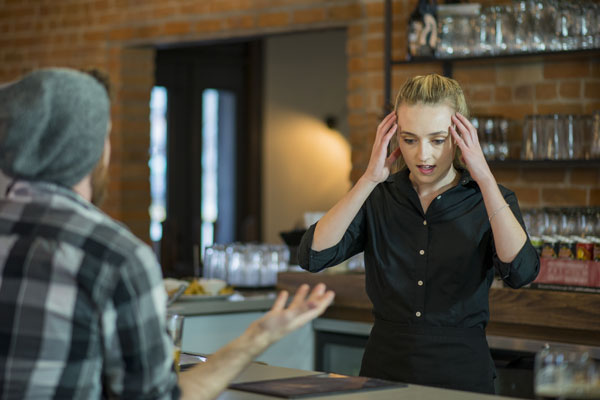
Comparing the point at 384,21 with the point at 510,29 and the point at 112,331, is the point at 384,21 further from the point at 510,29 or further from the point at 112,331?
the point at 112,331

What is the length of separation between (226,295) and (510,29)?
159cm

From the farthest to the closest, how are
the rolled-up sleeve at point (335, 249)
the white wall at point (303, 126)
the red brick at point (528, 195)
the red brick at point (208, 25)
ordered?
the white wall at point (303, 126), the red brick at point (208, 25), the red brick at point (528, 195), the rolled-up sleeve at point (335, 249)

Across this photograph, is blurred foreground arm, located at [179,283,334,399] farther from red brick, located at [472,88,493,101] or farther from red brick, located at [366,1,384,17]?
red brick, located at [366,1,384,17]

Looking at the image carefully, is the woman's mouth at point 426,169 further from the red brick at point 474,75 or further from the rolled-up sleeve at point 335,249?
the red brick at point 474,75

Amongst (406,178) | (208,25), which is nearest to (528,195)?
(406,178)

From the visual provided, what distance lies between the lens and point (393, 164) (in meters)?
2.37

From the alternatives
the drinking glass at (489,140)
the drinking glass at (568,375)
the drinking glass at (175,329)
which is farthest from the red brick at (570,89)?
the drinking glass at (568,375)

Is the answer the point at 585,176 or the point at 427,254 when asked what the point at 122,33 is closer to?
the point at 585,176

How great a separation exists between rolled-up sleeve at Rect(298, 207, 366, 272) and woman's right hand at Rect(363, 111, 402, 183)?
0.14 m

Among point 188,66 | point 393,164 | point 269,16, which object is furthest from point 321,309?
point 188,66

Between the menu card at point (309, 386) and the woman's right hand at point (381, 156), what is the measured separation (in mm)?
524

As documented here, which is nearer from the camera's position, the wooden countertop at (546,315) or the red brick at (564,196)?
the wooden countertop at (546,315)

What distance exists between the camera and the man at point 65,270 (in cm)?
122

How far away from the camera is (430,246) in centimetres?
221
